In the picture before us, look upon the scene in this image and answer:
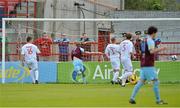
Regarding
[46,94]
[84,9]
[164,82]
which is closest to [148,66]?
[46,94]

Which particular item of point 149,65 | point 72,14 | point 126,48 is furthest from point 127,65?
point 72,14

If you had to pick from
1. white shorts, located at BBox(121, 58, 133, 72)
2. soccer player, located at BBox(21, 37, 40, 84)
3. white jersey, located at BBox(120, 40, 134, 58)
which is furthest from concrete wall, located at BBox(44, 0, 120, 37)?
white shorts, located at BBox(121, 58, 133, 72)

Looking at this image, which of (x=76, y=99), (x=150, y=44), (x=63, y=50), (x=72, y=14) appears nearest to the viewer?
(x=150, y=44)

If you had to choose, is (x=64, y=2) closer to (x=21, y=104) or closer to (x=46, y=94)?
(x=46, y=94)

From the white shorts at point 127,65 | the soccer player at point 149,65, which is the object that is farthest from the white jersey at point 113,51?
the soccer player at point 149,65

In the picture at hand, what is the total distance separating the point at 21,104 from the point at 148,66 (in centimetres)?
350

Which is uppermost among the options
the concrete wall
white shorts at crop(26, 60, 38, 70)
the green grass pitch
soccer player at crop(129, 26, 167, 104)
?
the concrete wall

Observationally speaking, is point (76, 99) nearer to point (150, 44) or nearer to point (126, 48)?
point (150, 44)

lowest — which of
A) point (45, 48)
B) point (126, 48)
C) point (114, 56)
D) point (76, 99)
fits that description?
point (76, 99)

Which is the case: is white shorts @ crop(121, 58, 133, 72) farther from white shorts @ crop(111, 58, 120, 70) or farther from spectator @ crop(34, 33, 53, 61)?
spectator @ crop(34, 33, 53, 61)

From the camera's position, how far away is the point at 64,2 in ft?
147

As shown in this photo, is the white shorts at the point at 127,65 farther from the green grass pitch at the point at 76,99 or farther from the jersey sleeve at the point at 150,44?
the jersey sleeve at the point at 150,44

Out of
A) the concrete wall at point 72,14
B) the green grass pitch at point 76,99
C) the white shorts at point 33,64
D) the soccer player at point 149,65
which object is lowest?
the green grass pitch at point 76,99

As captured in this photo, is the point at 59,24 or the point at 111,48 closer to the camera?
the point at 111,48
